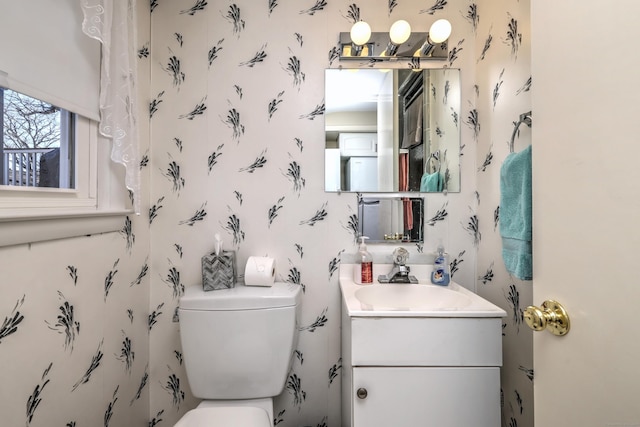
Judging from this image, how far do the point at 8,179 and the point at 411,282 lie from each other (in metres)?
1.41

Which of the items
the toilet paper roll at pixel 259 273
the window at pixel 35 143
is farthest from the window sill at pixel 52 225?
the toilet paper roll at pixel 259 273

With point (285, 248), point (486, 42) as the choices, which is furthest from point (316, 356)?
point (486, 42)

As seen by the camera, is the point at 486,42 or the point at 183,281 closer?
the point at 486,42

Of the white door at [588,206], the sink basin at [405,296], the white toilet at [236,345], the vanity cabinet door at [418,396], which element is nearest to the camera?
the white door at [588,206]

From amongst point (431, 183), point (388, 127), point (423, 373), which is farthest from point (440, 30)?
point (423, 373)

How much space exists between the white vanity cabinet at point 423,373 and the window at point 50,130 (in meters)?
0.94

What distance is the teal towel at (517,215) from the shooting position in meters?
0.84

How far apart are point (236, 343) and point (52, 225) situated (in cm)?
72

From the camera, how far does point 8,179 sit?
814mm

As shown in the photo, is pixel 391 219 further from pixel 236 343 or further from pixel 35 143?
pixel 35 143

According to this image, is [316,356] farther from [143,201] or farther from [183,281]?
[143,201]

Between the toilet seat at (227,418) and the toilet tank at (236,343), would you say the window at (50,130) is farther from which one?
the toilet seat at (227,418)

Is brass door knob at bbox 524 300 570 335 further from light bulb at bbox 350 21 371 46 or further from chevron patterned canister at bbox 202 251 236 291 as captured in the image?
light bulb at bbox 350 21 371 46

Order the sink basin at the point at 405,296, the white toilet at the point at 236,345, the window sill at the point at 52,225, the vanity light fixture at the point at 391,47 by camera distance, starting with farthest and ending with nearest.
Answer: the vanity light fixture at the point at 391,47 < the sink basin at the point at 405,296 < the white toilet at the point at 236,345 < the window sill at the point at 52,225
